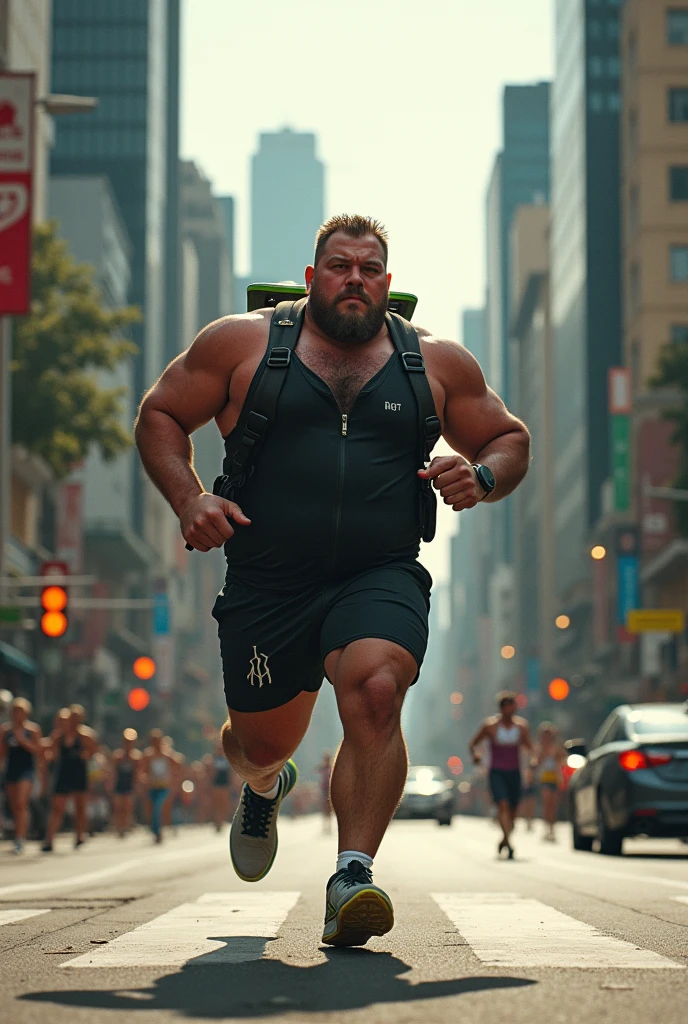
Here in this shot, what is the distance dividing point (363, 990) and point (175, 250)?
384ft

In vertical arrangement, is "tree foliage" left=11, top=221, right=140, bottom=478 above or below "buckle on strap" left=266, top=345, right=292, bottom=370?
above

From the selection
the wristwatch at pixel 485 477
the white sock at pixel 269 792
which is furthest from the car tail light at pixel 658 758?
the wristwatch at pixel 485 477

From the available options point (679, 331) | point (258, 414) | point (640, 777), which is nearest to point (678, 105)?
Answer: point (679, 331)

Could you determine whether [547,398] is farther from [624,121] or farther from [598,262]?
[624,121]

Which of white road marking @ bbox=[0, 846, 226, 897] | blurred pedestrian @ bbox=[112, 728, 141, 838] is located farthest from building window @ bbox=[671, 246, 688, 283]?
white road marking @ bbox=[0, 846, 226, 897]

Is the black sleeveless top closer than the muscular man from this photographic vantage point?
No

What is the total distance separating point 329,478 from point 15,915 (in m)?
2.54

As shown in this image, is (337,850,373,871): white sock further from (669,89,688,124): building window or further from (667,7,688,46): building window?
(667,7,688,46): building window

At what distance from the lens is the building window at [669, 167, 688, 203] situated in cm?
7344

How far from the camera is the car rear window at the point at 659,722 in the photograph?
16672mm

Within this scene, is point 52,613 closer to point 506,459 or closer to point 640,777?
point 640,777

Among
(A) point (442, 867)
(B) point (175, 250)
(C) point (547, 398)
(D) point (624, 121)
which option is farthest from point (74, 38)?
(A) point (442, 867)

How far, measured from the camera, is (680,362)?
47.8 meters

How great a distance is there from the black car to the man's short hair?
10.4 metres
